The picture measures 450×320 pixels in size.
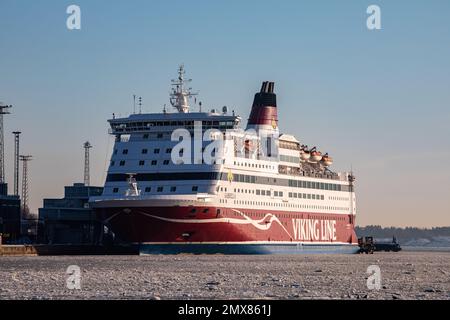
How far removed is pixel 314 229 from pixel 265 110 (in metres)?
9.91

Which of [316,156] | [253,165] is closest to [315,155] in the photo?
[316,156]

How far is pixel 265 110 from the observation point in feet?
269

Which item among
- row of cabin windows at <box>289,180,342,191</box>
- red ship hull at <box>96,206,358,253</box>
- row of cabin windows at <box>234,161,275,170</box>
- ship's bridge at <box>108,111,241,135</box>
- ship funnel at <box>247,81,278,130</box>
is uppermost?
ship funnel at <box>247,81,278,130</box>

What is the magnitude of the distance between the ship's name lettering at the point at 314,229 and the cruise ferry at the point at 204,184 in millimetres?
168

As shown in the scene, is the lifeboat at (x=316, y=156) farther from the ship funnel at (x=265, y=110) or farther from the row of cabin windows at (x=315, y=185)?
the ship funnel at (x=265, y=110)

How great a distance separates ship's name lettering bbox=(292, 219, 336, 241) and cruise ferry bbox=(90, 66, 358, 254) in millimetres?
168

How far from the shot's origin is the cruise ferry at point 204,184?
66.9 meters

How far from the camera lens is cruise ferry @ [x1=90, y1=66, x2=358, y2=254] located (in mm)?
66875

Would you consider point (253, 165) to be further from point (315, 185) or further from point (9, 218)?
point (9, 218)

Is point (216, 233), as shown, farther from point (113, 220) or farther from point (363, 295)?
point (363, 295)

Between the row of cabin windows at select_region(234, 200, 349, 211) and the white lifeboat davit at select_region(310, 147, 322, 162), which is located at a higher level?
the white lifeboat davit at select_region(310, 147, 322, 162)

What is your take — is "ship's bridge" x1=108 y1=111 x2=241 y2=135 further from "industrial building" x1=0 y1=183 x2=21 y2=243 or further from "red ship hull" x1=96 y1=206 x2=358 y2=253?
"industrial building" x1=0 y1=183 x2=21 y2=243

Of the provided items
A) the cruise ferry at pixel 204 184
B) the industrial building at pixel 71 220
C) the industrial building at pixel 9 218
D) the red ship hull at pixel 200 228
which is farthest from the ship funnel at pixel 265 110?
the industrial building at pixel 9 218

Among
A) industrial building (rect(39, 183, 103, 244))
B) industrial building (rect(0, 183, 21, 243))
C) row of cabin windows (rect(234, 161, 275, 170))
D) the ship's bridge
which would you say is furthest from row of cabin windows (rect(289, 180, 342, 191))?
industrial building (rect(0, 183, 21, 243))
